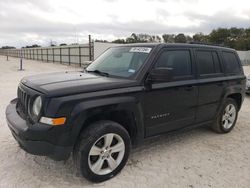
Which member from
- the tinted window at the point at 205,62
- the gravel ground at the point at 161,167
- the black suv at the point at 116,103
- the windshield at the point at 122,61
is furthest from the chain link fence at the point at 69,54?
the gravel ground at the point at 161,167

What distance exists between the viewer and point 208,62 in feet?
15.7

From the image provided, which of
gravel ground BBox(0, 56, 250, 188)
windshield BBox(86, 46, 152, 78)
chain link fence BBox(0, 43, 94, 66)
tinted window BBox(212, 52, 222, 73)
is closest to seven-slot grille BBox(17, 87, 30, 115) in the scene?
gravel ground BBox(0, 56, 250, 188)

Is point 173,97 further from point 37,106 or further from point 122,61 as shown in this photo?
point 37,106

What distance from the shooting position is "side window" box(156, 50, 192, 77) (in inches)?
156

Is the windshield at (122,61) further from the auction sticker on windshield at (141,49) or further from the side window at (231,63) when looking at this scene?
the side window at (231,63)

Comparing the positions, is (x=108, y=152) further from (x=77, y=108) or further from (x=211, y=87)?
(x=211, y=87)

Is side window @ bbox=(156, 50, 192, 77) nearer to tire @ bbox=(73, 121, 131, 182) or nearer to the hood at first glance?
the hood

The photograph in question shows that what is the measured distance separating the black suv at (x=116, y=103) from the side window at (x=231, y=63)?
1.06 feet

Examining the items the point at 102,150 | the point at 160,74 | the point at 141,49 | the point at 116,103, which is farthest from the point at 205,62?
the point at 102,150

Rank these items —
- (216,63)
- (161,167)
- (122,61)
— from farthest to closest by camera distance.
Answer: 1. (216,63)
2. (122,61)
3. (161,167)

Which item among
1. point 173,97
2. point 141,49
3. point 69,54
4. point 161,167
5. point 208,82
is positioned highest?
point 69,54

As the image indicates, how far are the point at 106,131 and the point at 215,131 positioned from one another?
10.00 feet

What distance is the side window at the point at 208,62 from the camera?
461 centimetres

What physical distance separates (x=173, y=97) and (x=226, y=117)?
1975mm
